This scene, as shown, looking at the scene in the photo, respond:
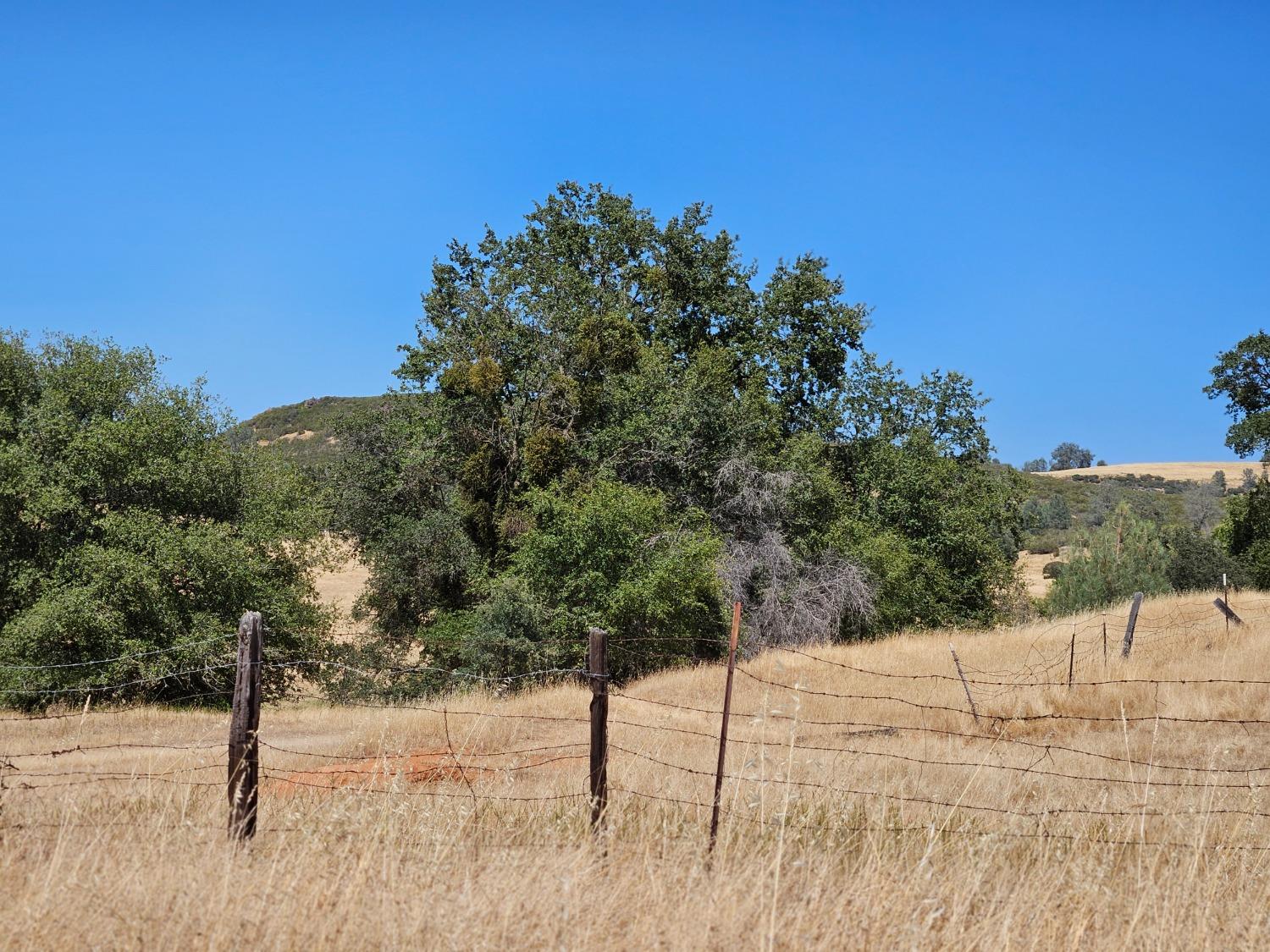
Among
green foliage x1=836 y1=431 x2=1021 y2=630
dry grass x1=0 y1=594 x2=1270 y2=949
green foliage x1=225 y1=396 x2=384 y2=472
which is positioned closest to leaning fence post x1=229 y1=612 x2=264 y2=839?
dry grass x1=0 y1=594 x2=1270 y2=949

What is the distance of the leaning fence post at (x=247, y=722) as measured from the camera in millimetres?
5898

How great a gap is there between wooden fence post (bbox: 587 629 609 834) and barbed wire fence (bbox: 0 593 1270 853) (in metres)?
0.01

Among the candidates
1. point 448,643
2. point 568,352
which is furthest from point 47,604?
point 568,352

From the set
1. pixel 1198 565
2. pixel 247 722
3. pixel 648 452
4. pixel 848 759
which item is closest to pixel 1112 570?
pixel 1198 565

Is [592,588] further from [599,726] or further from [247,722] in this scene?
[247,722]

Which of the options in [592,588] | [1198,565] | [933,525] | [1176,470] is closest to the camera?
[592,588]

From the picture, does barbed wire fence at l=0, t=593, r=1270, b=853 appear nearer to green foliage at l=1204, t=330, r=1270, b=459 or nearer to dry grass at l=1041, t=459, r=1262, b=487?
green foliage at l=1204, t=330, r=1270, b=459

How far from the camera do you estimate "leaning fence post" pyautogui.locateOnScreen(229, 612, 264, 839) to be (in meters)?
5.90

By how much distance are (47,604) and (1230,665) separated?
23.5m

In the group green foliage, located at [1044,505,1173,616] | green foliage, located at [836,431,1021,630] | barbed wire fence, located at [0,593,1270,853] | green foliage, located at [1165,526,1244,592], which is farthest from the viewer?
green foliage, located at [1165,526,1244,592]

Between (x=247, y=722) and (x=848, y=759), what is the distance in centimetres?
685

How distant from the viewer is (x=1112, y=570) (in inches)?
1615

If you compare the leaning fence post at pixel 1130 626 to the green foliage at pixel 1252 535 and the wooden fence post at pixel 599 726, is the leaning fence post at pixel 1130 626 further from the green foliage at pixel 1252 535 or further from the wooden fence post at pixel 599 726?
the green foliage at pixel 1252 535

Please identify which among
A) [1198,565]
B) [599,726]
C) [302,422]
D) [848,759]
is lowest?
[848,759]
